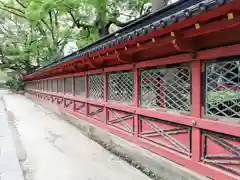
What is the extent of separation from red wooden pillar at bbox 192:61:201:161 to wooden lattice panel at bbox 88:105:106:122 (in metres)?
3.16

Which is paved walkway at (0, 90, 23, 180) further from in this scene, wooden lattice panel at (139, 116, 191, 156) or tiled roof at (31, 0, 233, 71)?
tiled roof at (31, 0, 233, 71)

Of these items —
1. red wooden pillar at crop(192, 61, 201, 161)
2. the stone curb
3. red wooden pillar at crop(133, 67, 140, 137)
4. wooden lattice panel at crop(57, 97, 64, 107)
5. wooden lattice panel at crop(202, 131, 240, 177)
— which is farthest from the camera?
wooden lattice panel at crop(57, 97, 64, 107)

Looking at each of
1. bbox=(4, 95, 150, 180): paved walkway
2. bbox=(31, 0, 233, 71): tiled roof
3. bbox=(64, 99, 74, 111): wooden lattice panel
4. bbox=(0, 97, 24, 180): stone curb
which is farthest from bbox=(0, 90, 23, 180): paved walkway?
bbox=(64, 99, 74, 111): wooden lattice panel

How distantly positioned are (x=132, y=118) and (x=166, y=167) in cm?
137

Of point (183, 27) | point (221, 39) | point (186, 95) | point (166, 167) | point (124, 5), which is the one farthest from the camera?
point (124, 5)

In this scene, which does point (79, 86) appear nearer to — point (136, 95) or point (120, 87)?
point (120, 87)

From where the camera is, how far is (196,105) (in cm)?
304

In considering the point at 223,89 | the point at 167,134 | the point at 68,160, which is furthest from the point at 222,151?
the point at 68,160

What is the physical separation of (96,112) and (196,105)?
392 centimetres

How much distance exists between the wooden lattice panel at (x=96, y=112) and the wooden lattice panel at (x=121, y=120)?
42cm

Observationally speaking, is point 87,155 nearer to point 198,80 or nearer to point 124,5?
point 198,80

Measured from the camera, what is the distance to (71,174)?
3.96m

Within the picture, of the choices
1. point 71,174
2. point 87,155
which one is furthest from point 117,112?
point 71,174

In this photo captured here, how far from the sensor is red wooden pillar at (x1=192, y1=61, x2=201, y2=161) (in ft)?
9.80
